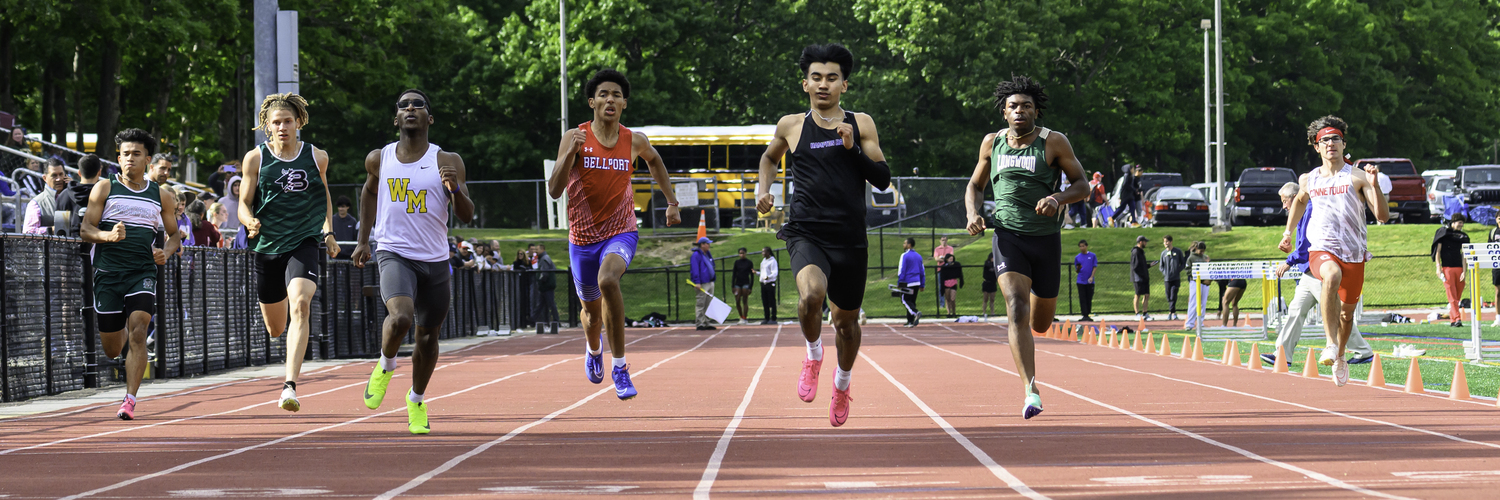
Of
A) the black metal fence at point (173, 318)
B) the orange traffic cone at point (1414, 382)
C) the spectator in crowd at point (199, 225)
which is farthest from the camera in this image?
the spectator in crowd at point (199, 225)

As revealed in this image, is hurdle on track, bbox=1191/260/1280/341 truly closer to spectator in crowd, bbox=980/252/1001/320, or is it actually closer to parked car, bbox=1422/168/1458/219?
spectator in crowd, bbox=980/252/1001/320

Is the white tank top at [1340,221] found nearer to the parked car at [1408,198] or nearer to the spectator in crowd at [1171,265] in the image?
the spectator in crowd at [1171,265]

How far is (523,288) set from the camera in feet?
93.4

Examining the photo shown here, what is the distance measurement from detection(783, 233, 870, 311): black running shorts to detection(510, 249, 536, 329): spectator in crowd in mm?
20641

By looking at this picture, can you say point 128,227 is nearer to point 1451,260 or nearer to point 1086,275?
point 1451,260

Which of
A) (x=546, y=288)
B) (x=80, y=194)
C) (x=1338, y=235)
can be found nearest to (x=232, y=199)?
(x=80, y=194)

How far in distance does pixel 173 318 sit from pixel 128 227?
428 centimetres

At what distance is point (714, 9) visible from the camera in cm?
5175

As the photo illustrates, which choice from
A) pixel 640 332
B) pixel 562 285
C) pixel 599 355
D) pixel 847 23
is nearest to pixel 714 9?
pixel 847 23

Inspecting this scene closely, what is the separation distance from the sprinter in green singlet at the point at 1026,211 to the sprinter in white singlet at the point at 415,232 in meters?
2.77

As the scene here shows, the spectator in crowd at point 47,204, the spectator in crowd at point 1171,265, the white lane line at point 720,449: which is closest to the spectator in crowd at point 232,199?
the spectator in crowd at point 47,204

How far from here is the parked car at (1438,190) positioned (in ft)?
135

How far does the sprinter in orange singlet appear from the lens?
8406 mm

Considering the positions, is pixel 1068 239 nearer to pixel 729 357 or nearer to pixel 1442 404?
pixel 729 357
